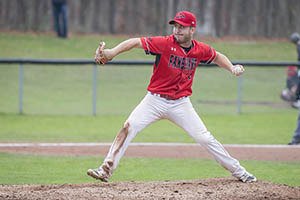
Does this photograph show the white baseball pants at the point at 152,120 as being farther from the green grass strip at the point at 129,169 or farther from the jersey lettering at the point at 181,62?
the green grass strip at the point at 129,169

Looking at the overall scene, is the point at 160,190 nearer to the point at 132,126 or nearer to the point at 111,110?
the point at 132,126

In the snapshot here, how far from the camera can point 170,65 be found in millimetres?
7188

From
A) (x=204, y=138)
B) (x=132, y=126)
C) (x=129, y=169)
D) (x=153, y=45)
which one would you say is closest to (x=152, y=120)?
(x=132, y=126)

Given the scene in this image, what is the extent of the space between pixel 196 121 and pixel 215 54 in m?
0.94

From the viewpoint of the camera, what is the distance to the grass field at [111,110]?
9.21 meters

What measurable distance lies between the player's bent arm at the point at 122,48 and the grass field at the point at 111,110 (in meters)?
2.25

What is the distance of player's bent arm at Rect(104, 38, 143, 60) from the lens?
685 cm

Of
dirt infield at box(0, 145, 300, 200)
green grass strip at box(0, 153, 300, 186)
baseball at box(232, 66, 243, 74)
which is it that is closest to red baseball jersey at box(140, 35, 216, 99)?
baseball at box(232, 66, 243, 74)

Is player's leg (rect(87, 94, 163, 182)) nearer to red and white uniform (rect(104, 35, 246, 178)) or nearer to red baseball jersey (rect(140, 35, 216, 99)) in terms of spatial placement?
red and white uniform (rect(104, 35, 246, 178))

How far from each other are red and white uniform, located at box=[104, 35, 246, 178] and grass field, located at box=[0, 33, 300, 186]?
141 cm

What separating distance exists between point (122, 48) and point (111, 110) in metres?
9.87

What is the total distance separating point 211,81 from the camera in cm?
1920

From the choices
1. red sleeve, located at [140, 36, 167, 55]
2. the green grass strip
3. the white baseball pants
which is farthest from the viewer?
the green grass strip

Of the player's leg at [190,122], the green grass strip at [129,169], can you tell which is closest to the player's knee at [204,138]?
the player's leg at [190,122]
